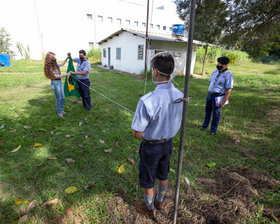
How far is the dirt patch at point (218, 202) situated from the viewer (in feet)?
6.87

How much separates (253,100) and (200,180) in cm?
604

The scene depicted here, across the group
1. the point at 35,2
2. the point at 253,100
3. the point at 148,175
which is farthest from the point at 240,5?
the point at 35,2

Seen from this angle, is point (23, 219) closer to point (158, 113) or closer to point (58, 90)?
point (158, 113)

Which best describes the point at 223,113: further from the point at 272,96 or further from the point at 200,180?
the point at 272,96

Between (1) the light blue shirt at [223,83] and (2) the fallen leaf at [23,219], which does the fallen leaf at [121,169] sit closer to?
(2) the fallen leaf at [23,219]

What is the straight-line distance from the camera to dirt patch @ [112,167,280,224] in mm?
2094

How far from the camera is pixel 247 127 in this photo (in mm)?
4672

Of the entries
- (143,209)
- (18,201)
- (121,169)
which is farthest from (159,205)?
(18,201)

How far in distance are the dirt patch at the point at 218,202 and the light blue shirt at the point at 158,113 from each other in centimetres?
110

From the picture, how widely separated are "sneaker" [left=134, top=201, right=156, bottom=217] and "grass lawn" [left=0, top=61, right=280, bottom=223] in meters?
0.08

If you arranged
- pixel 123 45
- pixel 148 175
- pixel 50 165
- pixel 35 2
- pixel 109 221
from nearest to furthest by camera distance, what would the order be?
pixel 148 175, pixel 109 221, pixel 50 165, pixel 123 45, pixel 35 2

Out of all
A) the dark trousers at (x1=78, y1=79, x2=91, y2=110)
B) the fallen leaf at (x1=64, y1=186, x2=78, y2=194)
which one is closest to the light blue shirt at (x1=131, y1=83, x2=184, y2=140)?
the fallen leaf at (x1=64, y1=186, x2=78, y2=194)

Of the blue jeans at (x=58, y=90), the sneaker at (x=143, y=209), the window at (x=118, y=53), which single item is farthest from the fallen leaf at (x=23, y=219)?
the window at (x=118, y=53)

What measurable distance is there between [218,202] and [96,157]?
2118 millimetres
